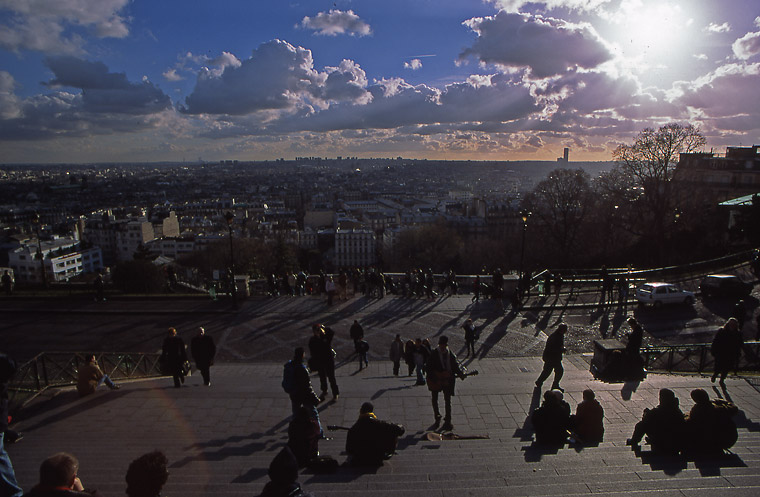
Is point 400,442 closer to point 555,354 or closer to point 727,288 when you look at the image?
point 555,354

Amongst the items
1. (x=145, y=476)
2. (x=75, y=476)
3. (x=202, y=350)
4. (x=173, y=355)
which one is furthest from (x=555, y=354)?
(x=75, y=476)

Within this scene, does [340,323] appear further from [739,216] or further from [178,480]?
[739,216]

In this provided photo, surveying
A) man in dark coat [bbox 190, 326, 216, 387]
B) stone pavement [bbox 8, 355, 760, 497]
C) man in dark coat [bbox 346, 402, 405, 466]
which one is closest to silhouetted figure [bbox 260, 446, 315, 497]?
stone pavement [bbox 8, 355, 760, 497]

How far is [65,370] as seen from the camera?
11.1m

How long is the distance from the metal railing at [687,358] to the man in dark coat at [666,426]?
524 centimetres

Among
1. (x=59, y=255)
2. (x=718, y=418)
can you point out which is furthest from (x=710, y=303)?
(x=59, y=255)

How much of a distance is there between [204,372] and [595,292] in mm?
15905

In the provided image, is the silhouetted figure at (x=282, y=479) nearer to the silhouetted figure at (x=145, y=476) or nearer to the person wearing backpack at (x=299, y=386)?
the silhouetted figure at (x=145, y=476)

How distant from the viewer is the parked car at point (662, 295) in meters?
17.8

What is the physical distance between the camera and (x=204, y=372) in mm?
10031

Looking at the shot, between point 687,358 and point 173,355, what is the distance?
11010 mm

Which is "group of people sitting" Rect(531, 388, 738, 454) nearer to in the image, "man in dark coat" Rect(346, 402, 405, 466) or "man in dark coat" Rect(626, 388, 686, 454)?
"man in dark coat" Rect(626, 388, 686, 454)

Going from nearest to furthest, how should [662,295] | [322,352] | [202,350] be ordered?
[322,352], [202,350], [662,295]

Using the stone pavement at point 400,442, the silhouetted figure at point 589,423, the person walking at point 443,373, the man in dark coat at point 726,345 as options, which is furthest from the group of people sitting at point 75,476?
the man in dark coat at point 726,345
